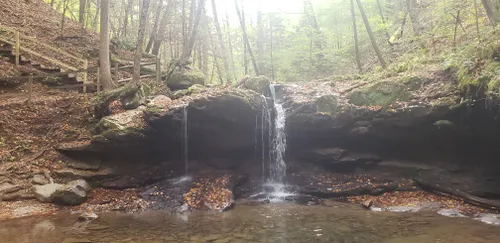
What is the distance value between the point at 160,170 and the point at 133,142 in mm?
1676

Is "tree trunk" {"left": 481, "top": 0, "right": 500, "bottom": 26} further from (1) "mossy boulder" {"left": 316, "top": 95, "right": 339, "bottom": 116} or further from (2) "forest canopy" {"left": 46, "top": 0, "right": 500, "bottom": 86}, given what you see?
(1) "mossy boulder" {"left": 316, "top": 95, "right": 339, "bottom": 116}

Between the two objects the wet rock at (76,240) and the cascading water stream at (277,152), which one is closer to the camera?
the wet rock at (76,240)

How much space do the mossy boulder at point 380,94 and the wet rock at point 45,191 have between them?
1116cm

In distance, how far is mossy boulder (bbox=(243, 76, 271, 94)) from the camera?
15.2m

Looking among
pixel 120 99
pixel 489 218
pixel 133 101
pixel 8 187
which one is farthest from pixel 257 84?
pixel 8 187

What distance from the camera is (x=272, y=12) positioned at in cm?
2650

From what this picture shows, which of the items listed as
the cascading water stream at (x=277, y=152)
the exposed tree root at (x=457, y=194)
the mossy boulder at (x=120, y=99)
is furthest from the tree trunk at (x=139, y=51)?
the exposed tree root at (x=457, y=194)

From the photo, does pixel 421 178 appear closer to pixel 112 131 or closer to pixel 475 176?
pixel 475 176

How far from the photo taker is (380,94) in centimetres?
1261

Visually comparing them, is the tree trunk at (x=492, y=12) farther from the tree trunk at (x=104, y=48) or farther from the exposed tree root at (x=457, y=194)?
the tree trunk at (x=104, y=48)

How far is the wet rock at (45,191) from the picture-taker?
33.3 ft

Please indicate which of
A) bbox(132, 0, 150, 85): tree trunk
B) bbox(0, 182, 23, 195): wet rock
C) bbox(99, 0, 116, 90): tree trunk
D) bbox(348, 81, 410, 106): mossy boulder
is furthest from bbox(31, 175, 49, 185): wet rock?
bbox(348, 81, 410, 106): mossy boulder

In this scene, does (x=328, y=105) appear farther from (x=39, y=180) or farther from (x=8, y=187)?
(x=8, y=187)

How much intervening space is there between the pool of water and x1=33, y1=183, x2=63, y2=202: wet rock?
1340mm
